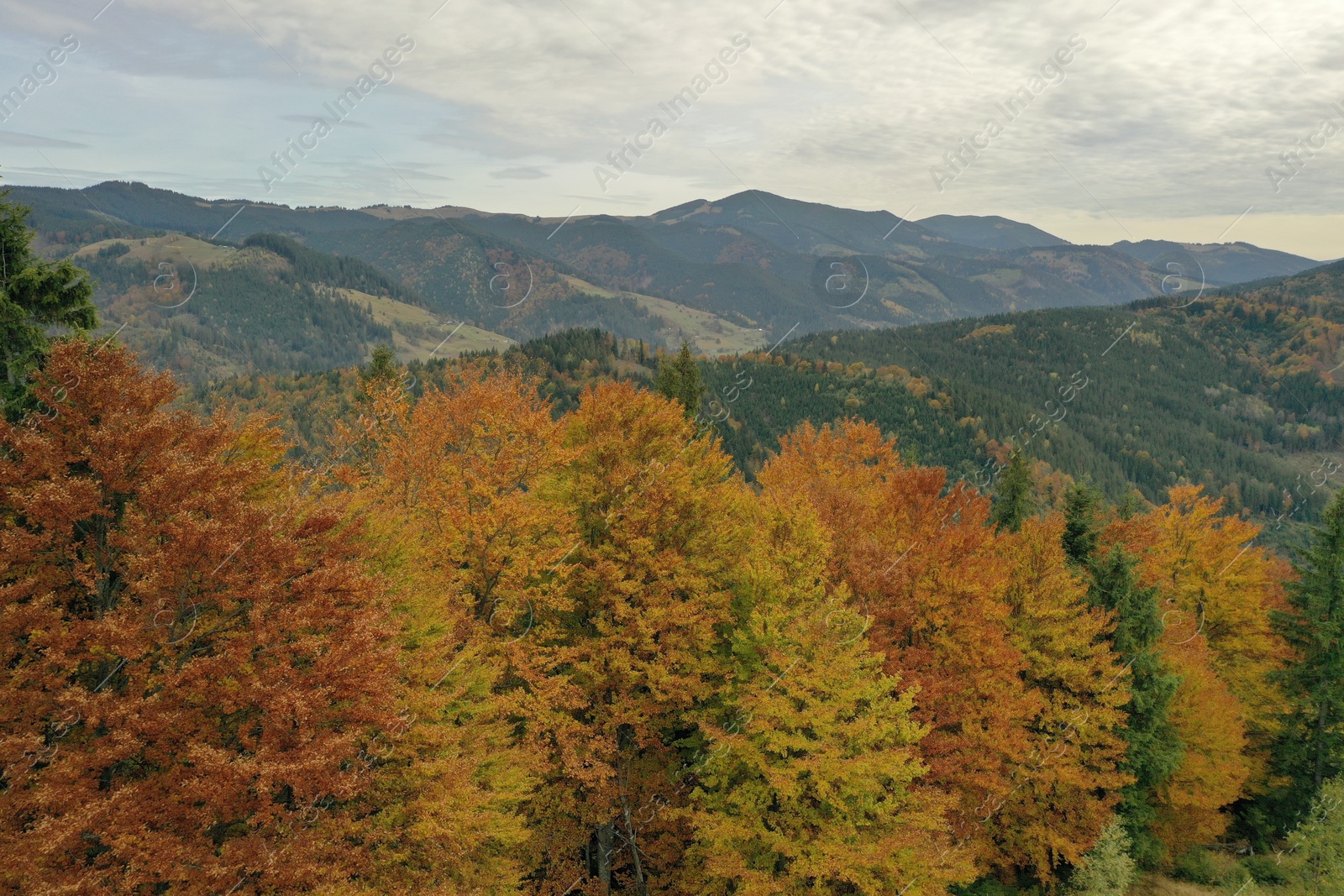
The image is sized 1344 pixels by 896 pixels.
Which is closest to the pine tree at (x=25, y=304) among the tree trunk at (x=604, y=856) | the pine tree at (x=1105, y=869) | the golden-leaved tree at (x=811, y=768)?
the golden-leaved tree at (x=811, y=768)

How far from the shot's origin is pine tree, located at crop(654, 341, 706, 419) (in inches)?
1941

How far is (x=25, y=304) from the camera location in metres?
16.0

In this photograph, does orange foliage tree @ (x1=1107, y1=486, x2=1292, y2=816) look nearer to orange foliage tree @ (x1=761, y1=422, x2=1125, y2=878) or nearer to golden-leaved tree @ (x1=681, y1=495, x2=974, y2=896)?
orange foliage tree @ (x1=761, y1=422, x2=1125, y2=878)

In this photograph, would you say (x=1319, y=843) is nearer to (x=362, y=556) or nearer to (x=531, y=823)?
(x=531, y=823)

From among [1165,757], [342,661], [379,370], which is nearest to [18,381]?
[342,661]

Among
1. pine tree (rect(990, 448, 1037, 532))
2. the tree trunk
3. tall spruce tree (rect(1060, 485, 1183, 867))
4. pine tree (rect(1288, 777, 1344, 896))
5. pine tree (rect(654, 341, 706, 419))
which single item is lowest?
pine tree (rect(1288, 777, 1344, 896))

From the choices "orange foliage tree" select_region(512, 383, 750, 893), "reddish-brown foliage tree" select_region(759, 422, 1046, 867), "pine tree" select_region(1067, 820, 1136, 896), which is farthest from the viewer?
"pine tree" select_region(1067, 820, 1136, 896)

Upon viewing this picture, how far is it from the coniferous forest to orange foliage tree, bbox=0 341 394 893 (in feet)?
0.27

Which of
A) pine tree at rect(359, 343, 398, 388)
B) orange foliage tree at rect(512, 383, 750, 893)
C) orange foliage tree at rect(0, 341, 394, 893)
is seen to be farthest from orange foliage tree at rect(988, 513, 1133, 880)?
pine tree at rect(359, 343, 398, 388)

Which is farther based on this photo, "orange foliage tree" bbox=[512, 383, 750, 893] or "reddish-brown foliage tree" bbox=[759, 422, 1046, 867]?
"reddish-brown foliage tree" bbox=[759, 422, 1046, 867]

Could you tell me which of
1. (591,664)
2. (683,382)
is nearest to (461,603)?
(591,664)

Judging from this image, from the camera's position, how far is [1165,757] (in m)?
31.1

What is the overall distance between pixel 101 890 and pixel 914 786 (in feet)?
80.1

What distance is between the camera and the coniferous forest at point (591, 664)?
12.9 meters
